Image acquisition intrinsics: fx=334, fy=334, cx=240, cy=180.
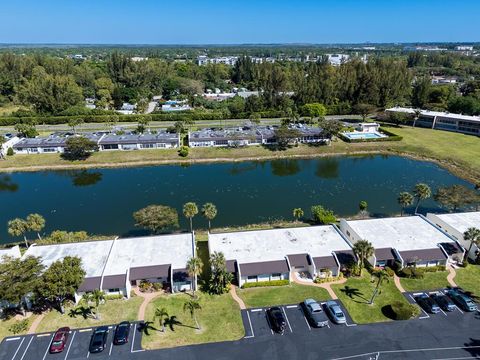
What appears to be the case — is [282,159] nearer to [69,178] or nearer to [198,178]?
[198,178]

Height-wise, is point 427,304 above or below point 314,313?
above

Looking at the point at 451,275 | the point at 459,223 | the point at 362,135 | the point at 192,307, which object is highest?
the point at 459,223

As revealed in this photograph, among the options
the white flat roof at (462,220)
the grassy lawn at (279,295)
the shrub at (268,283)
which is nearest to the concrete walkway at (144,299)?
the grassy lawn at (279,295)

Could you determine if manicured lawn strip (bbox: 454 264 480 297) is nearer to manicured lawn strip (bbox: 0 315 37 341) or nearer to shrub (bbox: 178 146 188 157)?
manicured lawn strip (bbox: 0 315 37 341)

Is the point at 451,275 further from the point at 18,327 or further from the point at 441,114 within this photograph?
the point at 441,114

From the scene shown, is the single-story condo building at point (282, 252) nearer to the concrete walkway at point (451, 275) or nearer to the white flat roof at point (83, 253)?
the concrete walkway at point (451, 275)

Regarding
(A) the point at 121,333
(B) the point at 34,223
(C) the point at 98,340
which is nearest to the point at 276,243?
(A) the point at 121,333
